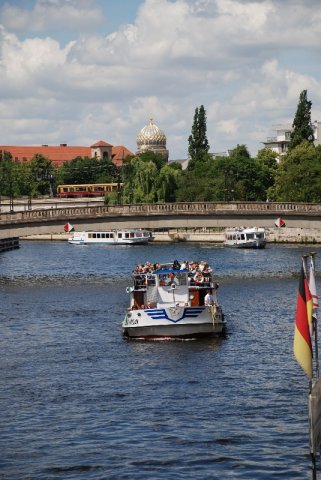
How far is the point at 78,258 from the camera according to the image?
13675cm

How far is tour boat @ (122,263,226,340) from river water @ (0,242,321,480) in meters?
0.87

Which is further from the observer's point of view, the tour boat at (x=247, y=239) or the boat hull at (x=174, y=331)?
the tour boat at (x=247, y=239)

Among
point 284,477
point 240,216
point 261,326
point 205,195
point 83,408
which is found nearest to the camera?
point 284,477

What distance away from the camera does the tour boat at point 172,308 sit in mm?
63719

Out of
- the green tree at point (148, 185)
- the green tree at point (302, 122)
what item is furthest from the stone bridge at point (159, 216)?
the green tree at point (148, 185)

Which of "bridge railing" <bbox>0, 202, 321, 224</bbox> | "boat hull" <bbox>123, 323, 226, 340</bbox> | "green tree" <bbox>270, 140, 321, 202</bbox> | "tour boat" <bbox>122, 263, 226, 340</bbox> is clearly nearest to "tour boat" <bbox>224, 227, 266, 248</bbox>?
"green tree" <bbox>270, 140, 321, 202</bbox>

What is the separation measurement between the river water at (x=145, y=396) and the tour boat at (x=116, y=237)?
82811 millimetres

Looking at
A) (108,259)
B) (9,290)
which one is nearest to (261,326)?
(9,290)

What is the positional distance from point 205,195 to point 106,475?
144199mm

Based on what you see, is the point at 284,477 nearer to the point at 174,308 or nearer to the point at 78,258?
the point at 174,308

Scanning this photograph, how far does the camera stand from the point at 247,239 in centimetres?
14862

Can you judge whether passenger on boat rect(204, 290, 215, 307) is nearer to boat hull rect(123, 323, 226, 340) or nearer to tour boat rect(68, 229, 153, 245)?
boat hull rect(123, 323, 226, 340)

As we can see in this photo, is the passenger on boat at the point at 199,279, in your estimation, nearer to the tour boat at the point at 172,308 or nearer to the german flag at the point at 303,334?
the tour boat at the point at 172,308

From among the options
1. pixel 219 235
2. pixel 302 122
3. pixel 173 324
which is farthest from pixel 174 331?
pixel 302 122
